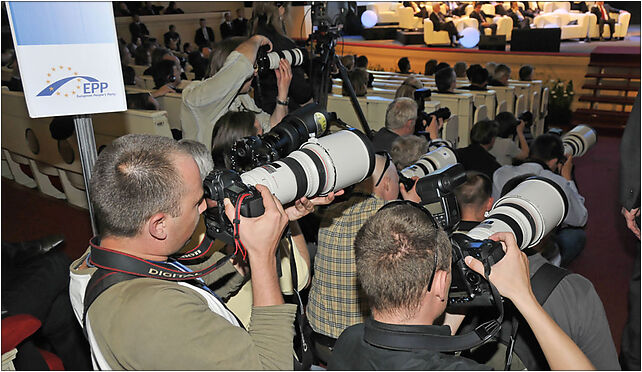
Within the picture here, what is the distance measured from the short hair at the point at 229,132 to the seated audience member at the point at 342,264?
19.3 inches

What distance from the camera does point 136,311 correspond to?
3.38 feet

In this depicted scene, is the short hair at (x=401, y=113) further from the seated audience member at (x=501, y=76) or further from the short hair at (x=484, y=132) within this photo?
the seated audience member at (x=501, y=76)

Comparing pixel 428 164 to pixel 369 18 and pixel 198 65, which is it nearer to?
pixel 198 65

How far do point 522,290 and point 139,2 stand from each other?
43.0ft

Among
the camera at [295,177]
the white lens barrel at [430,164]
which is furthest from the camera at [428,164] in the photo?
the camera at [295,177]

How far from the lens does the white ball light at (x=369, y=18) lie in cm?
1367

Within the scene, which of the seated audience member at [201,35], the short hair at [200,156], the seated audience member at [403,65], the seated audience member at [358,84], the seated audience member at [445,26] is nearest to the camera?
the short hair at [200,156]

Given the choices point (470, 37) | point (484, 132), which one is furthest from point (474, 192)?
point (470, 37)

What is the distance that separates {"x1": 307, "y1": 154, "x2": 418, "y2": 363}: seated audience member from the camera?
185 cm

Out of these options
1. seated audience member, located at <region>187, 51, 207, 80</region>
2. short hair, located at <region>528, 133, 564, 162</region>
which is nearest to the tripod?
short hair, located at <region>528, 133, 564, 162</region>

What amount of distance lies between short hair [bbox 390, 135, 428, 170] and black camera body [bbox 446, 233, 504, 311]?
4.06 feet

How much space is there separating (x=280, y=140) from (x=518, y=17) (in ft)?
40.7

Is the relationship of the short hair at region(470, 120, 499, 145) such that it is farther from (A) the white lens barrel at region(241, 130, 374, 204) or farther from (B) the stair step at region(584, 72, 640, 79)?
(B) the stair step at region(584, 72, 640, 79)

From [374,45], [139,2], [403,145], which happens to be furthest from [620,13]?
[403,145]
